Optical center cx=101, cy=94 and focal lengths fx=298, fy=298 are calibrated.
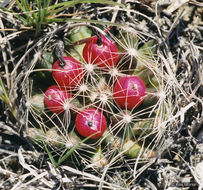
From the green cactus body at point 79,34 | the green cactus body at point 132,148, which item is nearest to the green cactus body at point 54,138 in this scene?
the green cactus body at point 132,148

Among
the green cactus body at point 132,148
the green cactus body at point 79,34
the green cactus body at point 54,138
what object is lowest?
the green cactus body at point 132,148

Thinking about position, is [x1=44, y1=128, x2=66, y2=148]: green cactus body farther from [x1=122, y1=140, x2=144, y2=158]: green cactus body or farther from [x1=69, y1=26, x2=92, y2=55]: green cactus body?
[x1=69, y1=26, x2=92, y2=55]: green cactus body

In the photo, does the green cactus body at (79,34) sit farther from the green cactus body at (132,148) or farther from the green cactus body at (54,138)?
the green cactus body at (132,148)

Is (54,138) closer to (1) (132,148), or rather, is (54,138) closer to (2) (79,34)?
(1) (132,148)

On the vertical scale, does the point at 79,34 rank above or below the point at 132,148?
above

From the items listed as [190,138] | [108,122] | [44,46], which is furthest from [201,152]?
[44,46]

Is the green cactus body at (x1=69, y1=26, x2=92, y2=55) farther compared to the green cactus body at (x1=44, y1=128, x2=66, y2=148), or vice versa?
the green cactus body at (x1=69, y1=26, x2=92, y2=55)

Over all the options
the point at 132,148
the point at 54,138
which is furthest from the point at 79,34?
the point at 132,148

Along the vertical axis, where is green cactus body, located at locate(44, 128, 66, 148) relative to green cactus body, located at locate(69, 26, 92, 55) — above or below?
below

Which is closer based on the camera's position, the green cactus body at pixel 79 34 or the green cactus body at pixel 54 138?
the green cactus body at pixel 54 138

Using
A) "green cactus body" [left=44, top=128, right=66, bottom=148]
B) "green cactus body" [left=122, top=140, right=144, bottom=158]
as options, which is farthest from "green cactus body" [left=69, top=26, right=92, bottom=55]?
"green cactus body" [left=122, top=140, right=144, bottom=158]

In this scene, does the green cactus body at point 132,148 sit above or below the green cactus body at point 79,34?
below

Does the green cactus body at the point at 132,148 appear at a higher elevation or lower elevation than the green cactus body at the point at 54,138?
lower
